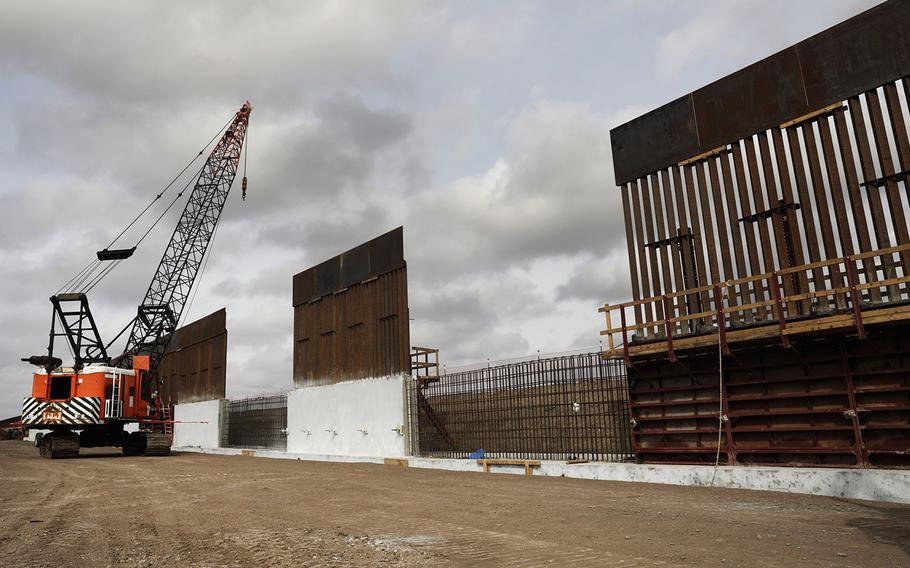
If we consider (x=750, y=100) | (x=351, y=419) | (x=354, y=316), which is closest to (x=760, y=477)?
(x=750, y=100)

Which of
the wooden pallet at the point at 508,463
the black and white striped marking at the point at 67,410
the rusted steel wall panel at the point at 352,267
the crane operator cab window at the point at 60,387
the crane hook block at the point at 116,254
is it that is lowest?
the wooden pallet at the point at 508,463

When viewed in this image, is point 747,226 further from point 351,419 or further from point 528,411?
point 351,419

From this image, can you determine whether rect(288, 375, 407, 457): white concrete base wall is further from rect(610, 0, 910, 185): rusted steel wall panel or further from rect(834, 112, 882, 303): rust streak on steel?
rect(834, 112, 882, 303): rust streak on steel

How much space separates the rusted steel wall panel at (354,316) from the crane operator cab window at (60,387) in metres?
9.39

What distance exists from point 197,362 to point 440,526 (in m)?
37.9

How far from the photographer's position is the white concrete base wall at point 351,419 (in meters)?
23.2

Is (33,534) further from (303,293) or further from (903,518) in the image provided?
(303,293)

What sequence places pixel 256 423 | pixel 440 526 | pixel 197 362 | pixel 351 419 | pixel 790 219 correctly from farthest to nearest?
pixel 197 362 → pixel 256 423 → pixel 351 419 → pixel 790 219 → pixel 440 526

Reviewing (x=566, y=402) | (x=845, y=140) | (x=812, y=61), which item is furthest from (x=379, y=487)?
(x=812, y=61)

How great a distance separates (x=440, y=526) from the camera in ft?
29.5

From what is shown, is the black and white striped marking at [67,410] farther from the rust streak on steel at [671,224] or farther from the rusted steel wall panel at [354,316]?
the rust streak on steel at [671,224]

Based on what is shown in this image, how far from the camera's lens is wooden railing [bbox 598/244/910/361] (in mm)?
12297

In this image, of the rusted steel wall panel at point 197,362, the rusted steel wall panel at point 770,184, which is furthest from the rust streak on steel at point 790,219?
the rusted steel wall panel at point 197,362

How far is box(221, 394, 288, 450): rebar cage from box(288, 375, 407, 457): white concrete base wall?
195 centimetres
